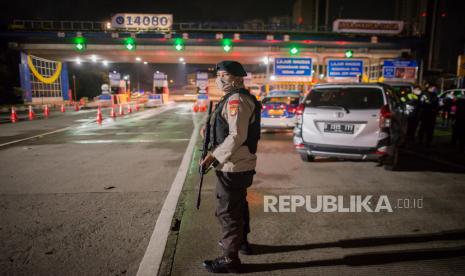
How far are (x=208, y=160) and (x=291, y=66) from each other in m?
22.2

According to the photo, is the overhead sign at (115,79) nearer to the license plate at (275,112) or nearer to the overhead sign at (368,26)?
the overhead sign at (368,26)

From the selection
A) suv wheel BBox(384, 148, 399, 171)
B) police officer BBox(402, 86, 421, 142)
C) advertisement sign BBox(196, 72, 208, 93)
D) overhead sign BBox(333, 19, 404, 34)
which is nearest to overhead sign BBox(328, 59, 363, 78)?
overhead sign BBox(333, 19, 404, 34)

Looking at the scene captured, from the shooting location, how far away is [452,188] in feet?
18.8

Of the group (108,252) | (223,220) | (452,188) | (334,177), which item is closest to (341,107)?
(334,177)

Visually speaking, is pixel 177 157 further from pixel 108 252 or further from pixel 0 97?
pixel 0 97

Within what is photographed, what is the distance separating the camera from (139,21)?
3231cm

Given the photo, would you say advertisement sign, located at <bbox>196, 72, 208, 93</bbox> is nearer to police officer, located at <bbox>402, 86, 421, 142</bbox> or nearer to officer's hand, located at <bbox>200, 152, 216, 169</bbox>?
police officer, located at <bbox>402, 86, 421, 142</bbox>

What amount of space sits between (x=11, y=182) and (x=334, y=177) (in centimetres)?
579

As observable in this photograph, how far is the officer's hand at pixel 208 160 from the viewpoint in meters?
3.03

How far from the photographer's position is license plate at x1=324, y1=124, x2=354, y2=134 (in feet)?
22.3

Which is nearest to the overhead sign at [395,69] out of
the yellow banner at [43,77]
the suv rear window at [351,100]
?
the suv rear window at [351,100]

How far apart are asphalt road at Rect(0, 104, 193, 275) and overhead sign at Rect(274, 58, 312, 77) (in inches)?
630

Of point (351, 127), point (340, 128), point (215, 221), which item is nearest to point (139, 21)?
point (340, 128)

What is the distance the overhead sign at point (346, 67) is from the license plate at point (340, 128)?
18.7 meters
